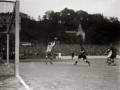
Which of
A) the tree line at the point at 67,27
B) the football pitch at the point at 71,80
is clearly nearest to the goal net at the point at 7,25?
the football pitch at the point at 71,80

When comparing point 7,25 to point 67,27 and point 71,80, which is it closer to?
point 71,80

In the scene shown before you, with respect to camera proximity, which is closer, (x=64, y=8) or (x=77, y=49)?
(x=77, y=49)

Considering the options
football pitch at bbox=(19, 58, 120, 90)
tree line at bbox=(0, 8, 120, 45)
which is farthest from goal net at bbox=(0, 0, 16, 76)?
tree line at bbox=(0, 8, 120, 45)

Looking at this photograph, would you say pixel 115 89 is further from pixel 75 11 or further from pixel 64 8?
pixel 75 11

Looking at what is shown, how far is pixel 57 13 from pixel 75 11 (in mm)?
10846

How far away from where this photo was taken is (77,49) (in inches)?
2628

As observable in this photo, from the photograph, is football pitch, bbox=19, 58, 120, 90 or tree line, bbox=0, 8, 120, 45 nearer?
football pitch, bbox=19, 58, 120, 90

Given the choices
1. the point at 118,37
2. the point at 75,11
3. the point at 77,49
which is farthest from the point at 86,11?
the point at 77,49

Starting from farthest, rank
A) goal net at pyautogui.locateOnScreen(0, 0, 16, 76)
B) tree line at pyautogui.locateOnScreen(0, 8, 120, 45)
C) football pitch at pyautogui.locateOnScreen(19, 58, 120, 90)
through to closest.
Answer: tree line at pyautogui.locateOnScreen(0, 8, 120, 45), goal net at pyautogui.locateOnScreen(0, 0, 16, 76), football pitch at pyautogui.locateOnScreen(19, 58, 120, 90)

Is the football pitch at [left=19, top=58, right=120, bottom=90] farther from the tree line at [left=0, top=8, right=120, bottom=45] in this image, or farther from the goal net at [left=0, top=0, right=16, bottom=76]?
the tree line at [left=0, top=8, right=120, bottom=45]

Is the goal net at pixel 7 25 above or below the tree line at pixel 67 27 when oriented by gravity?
below

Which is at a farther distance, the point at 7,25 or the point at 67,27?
the point at 67,27

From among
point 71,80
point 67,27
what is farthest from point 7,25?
point 67,27

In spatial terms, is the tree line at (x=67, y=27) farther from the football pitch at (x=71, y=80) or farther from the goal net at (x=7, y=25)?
the football pitch at (x=71, y=80)
